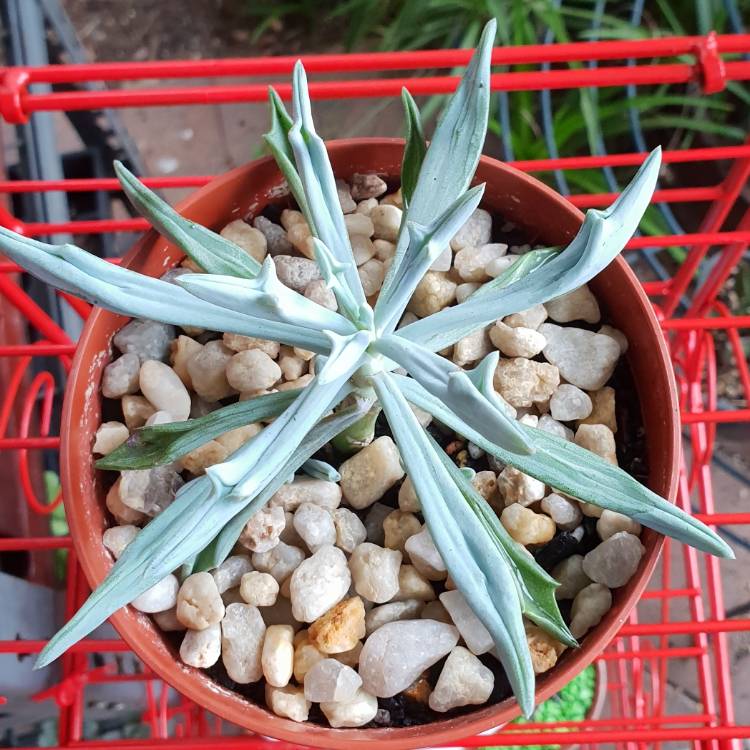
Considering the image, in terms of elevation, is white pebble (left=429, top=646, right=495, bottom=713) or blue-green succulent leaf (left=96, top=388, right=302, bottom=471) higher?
blue-green succulent leaf (left=96, top=388, right=302, bottom=471)

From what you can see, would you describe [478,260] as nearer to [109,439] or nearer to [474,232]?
[474,232]

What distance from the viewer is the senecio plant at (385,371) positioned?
1.32 ft

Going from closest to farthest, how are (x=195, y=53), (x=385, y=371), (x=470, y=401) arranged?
(x=470, y=401)
(x=385, y=371)
(x=195, y=53)

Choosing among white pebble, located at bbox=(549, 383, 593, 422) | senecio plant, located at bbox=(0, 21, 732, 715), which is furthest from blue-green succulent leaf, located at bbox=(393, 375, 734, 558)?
white pebble, located at bbox=(549, 383, 593, 422)

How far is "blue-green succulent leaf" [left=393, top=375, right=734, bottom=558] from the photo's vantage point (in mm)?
479

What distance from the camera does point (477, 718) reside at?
0.55m

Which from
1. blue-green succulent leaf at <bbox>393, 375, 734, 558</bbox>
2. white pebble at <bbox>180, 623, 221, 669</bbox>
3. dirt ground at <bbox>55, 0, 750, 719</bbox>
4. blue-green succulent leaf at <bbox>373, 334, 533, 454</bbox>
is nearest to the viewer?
blue-green succulent leaf at <bbox>373, 334, 533, 454</bbox>

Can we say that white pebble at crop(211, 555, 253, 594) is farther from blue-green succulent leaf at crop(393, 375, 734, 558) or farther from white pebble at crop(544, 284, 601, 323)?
white pebble at crop(544, 284, 601, 323)

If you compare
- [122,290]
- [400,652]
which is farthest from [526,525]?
[122,290]

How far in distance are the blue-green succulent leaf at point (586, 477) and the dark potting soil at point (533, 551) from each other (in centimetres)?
11

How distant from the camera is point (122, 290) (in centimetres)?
42

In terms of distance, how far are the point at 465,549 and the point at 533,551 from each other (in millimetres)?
178

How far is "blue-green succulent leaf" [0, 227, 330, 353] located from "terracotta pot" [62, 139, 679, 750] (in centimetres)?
18

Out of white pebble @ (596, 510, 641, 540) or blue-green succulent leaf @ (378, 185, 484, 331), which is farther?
white pebble @ (596, 510, 641, 540)
